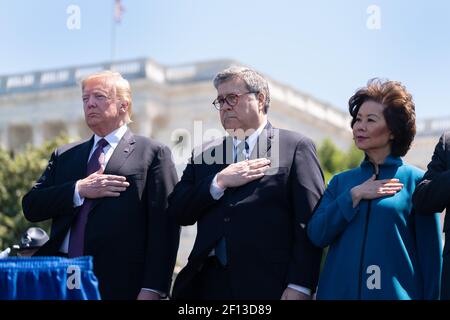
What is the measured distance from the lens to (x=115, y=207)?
796cm

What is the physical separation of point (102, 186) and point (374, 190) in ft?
6.66

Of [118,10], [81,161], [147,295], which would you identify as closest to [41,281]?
[147,295]

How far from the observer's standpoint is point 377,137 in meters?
7.34

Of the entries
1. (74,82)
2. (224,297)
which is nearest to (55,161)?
(224,297)

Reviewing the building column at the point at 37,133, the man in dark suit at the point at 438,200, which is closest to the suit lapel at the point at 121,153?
the man in dark suit at the point at 438,200

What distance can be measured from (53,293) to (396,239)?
2255mm

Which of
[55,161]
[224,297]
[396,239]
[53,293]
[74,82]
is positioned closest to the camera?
[53,293]

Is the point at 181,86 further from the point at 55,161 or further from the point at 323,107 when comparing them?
the point at 55,161

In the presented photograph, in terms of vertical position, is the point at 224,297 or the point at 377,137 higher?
the point at 377,137

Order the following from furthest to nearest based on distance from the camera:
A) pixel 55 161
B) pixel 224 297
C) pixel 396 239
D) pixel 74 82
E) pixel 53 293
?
pixel 74 82
pixel 55 161
pixel 224 297
pixel 396 239
pixel 53 293

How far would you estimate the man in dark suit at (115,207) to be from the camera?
7.86 m

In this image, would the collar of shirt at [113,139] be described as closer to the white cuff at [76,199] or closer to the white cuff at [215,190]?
the white cuff at [76,199]

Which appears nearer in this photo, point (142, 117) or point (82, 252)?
point (82, 252)

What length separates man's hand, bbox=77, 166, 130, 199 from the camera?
7941mm
